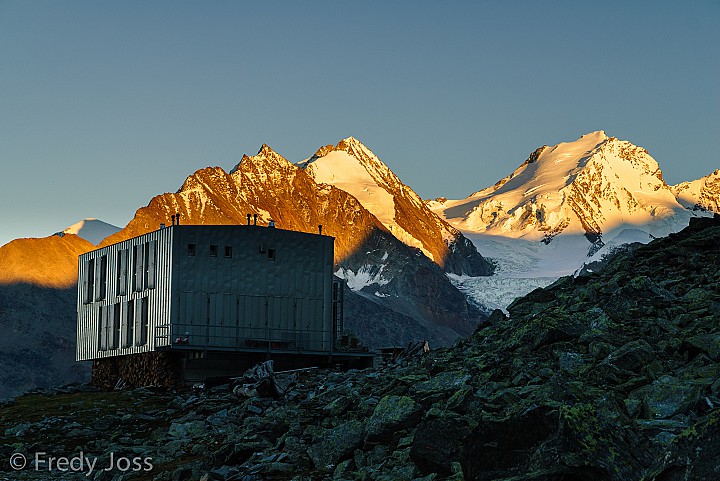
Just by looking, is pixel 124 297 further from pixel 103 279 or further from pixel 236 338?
pixel 236 338

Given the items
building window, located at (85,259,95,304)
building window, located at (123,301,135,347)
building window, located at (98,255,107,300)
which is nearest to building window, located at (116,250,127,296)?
building window, located at (123,301,135,347)

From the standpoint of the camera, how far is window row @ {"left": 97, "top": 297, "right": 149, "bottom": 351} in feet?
183

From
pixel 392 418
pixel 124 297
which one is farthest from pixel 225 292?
pixel 392 418

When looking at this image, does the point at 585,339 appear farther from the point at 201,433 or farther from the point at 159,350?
the point at 159,350

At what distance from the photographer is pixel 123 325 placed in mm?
58094

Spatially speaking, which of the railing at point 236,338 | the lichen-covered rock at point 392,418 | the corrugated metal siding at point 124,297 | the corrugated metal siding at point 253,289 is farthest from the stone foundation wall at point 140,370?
the lichen-covered rock at point 392,418

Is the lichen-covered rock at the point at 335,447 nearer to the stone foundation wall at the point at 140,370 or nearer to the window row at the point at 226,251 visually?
the stone foundation wall at the point at 140,370

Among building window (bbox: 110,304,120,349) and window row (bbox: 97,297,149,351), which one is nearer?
window row (bbox: 97,297,149,351)

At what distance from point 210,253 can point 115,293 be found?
8.28m

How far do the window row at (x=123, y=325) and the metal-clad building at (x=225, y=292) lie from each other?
54mm

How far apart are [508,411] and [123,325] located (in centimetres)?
3903

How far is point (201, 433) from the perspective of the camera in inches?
1339

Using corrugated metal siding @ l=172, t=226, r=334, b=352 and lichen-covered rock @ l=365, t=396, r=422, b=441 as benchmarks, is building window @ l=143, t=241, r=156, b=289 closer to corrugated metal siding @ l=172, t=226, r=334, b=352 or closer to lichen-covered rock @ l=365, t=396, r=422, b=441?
corrugated metal siding @ l=172, t=226, r=334, b=352

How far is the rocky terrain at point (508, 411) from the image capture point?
1845 cm
